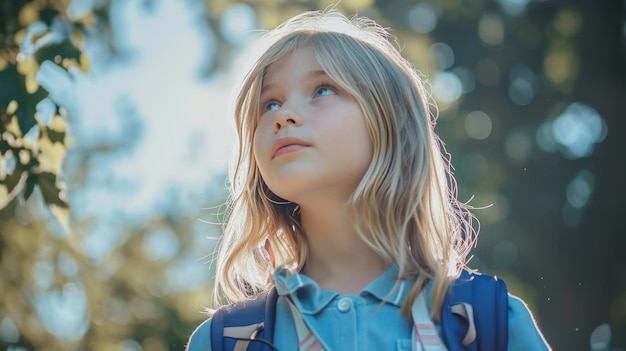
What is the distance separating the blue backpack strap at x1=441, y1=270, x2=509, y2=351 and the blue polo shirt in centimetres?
5

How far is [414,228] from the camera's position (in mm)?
2496

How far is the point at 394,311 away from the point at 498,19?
35.1 ft

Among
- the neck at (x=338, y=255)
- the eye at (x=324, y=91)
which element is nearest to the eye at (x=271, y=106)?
the eye at (x=324, y=91)

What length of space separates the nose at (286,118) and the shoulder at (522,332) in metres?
0.66

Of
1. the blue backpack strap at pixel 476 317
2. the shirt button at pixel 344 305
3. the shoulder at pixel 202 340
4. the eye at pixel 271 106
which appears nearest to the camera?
the blue backpack strap at pixel 476 317

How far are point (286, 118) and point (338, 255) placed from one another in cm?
37

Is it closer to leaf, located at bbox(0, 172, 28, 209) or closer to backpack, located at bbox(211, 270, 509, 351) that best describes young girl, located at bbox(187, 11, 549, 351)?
backpack, located at bbox(211, 270, 509, 351)

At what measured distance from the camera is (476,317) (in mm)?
2268

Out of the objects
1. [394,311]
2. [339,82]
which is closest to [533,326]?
[394,311]

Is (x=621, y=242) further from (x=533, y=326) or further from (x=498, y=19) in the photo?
(x=533, y=326)

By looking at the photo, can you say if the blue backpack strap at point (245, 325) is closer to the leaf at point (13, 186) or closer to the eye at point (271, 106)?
the eye at point (271, 106)

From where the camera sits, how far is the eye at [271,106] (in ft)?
8.52

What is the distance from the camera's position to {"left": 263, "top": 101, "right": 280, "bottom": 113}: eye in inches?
102

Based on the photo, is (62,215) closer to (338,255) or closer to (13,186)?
(13,186)
